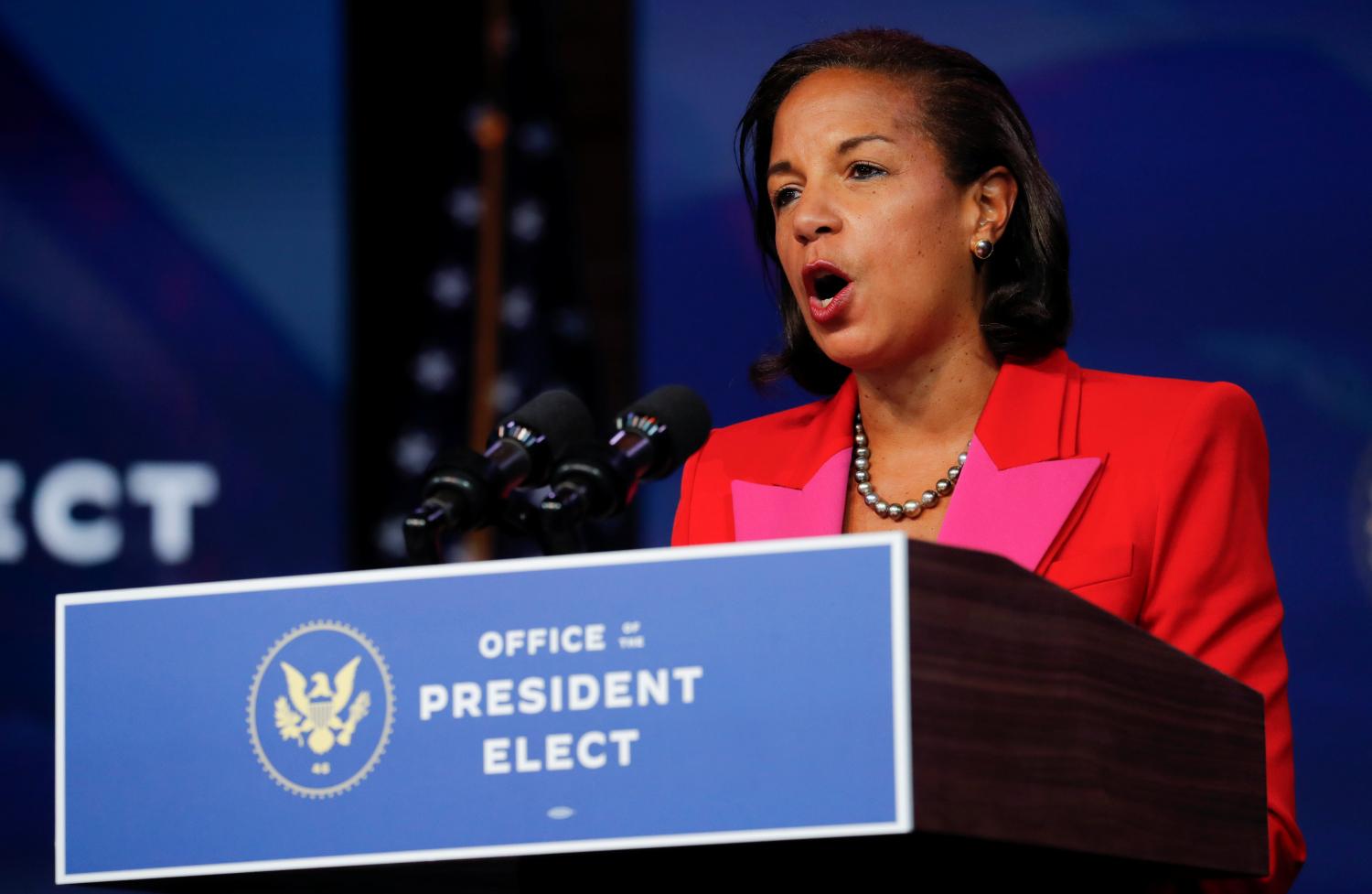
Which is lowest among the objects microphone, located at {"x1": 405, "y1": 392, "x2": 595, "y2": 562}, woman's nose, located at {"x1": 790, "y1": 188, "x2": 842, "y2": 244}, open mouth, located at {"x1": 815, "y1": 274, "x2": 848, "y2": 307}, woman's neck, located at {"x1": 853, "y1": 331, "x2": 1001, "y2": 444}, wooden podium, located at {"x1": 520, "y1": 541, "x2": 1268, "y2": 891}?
wooden podium, located at {"x1": 520, "y1": 541, "x2": 1268, "y2": 891}

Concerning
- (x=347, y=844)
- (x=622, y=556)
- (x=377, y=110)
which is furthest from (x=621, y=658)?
(x=377, y=110)

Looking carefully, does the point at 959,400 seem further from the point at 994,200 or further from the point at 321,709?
the point at 321,709

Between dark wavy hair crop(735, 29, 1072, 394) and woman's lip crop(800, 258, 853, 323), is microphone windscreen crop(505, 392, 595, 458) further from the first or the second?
dark wavy hair crop(735, 29, 1072, 394)

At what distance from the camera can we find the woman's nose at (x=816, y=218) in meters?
2.20

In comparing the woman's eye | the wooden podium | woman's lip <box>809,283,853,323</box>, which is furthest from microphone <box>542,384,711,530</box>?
the woman's eye

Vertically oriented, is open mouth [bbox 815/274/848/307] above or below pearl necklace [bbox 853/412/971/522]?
above

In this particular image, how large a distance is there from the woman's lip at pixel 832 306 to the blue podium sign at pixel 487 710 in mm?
887

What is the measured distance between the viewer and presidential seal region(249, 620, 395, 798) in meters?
1.41

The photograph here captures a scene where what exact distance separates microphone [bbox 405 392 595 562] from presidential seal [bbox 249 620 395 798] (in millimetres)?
155

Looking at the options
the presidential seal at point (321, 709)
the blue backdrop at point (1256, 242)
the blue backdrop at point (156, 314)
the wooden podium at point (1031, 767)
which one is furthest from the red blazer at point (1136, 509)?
the blue backdrop at point (156, 314)

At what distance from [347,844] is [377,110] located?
9.84 ft

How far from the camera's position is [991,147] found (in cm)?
235

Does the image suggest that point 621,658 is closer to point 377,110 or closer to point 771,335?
point 771,335

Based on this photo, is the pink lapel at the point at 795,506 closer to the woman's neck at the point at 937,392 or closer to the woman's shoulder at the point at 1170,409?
the woman's neck at the point at 937,392
